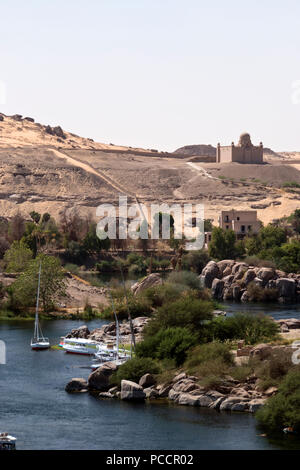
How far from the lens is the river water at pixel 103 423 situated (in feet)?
73.4

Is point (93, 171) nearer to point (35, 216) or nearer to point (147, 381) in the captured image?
point (35, 216)

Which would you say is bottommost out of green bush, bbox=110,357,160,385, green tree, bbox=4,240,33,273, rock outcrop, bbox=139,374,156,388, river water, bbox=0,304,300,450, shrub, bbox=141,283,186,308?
river water, bbox=0,304,300,450

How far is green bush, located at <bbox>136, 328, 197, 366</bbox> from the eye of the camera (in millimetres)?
29067

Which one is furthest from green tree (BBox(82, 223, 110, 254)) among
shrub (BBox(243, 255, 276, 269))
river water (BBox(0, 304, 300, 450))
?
river water (BBox(0, 304, 300, 450))

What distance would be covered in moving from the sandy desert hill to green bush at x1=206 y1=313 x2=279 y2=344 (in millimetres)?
49584

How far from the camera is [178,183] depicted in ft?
320

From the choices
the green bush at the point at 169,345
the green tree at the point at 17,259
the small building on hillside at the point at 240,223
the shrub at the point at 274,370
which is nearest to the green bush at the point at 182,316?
the green bush at the point at 169,345

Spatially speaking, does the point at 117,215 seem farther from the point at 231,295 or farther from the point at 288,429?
the point at 288,429

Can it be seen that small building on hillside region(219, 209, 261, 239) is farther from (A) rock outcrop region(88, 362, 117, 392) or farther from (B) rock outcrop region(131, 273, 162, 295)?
(A) rock outcrop region(88, 362, 117, 392)

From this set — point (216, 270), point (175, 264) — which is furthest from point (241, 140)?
point (216, 270)

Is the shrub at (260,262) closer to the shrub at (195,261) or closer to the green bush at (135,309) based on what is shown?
the shrub at (195,261)

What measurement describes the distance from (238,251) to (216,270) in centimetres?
941

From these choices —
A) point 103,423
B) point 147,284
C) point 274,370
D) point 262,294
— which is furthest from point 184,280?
point 103,423

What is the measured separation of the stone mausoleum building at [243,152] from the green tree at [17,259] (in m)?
52.4
